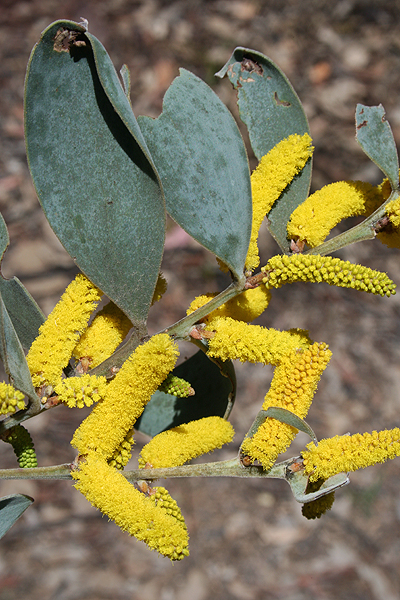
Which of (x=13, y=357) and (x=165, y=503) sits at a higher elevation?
(x=13, y=357)

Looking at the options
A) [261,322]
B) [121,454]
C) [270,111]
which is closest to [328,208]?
[270,111]

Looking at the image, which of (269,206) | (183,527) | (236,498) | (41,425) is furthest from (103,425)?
(236,498)

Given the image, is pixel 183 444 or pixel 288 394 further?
pixel 183 444

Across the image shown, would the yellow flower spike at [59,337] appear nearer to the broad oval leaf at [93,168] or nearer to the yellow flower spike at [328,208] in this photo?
the broad oval leaf at [93,168]

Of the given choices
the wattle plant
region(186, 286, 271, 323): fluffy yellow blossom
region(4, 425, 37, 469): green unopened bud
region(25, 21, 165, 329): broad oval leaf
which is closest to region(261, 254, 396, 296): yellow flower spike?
the wattle plant

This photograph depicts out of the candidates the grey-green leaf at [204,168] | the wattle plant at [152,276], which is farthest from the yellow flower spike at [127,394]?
the grey-green leaf at [204,168]

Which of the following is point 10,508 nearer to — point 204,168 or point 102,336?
point 102,336
